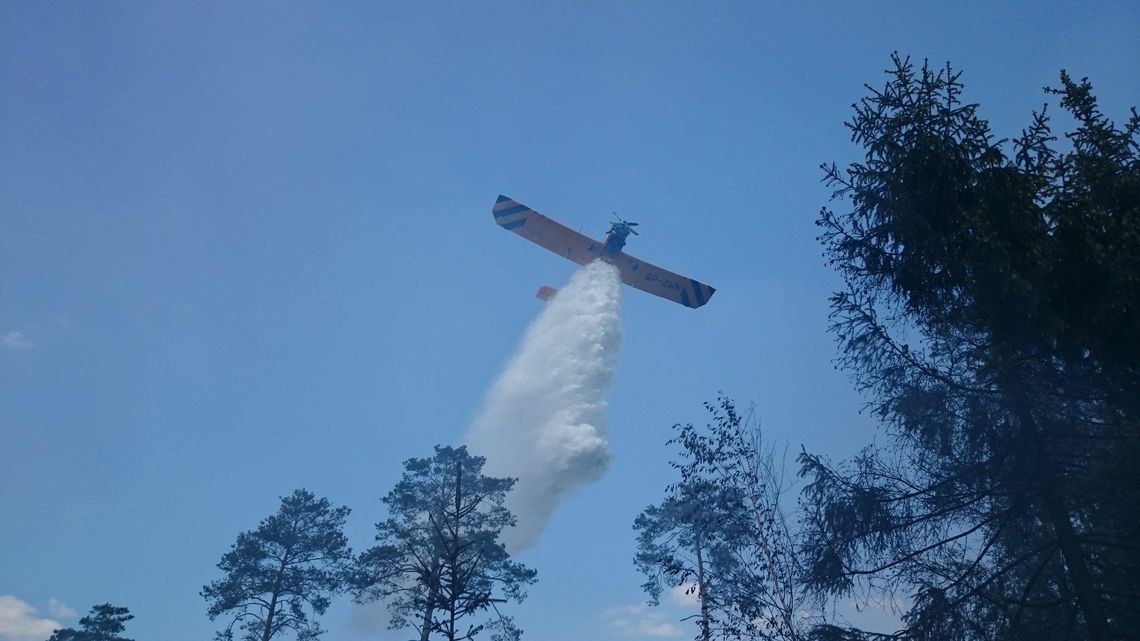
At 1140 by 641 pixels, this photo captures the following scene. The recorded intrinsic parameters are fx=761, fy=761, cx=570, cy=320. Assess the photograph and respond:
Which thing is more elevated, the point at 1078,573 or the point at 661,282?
the point at 661,282

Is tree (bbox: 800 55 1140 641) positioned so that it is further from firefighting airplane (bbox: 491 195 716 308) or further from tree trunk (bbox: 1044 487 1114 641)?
firefighting airplane (bbox: 491 195 716 308)

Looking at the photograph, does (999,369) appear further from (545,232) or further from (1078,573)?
(545,232)

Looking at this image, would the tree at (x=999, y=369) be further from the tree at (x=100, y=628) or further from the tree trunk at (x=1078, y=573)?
the tree at (x=100, y=628)

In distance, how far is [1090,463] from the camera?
11.0 meters

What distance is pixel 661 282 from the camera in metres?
40.8

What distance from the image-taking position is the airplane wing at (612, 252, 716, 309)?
39.8 m

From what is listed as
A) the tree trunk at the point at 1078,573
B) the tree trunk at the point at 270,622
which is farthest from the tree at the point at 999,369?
the tree trunk at the point at 270,622

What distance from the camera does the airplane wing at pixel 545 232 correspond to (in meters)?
36.9

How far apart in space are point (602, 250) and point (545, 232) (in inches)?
121

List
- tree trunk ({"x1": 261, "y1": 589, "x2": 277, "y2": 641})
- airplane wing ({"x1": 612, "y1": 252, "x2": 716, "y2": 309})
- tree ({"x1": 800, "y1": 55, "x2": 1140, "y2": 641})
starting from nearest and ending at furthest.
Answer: tree ({"x1": 800, "y1": 55, "x2": 1140, "y2": 641}) → tree trunk ({"x1": 261, "y1": 589, "x2": 277, "y2": 641}) → airplane wing ({"x1": 612, "y1": 252, "x2": 716, "y2": 309})

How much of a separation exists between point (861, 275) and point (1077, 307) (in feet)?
11.3

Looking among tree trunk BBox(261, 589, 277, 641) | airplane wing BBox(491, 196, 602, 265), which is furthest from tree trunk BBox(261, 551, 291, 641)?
airplane wing BBox(491, 196, 602, 265)

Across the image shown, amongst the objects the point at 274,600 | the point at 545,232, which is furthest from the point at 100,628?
the point at 545,232

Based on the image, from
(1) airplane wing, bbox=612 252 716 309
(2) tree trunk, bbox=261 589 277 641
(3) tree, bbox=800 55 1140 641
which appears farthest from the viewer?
(1) airplane wing, bbox=612 252 716 309
